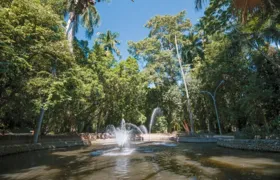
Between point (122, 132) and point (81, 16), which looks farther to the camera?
point (122, 132)

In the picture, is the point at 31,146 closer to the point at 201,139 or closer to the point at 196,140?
the point at 196,140

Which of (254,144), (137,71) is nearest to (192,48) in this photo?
(137,71)

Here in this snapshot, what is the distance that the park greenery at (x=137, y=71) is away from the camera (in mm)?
12836

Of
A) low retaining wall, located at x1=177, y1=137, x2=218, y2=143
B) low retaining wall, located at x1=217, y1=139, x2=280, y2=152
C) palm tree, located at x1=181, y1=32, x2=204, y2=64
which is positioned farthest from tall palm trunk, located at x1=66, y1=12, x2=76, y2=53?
palm tree, located at x1=181, y1=32, x2=204, y2=64

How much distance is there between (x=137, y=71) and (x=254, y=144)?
828 inches

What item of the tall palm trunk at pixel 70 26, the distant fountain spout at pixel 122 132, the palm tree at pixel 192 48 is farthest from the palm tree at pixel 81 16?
the palm tree at pixel 192 48

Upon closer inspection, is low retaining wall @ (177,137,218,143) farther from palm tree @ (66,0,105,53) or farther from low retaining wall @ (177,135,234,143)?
palm tree @ (66,0,105,53)

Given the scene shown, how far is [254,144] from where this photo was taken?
14.7 meters

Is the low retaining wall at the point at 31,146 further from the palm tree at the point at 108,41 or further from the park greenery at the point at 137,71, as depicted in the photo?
the palm tree at the point at 108,41

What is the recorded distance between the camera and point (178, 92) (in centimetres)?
3328

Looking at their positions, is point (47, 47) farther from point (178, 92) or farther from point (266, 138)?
point (178, 92)

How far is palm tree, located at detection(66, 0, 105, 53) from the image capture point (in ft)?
68.2

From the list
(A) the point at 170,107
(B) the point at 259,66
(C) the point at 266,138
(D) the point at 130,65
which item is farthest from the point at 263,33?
(A) the point at 170,107

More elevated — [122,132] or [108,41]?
[108,41]
